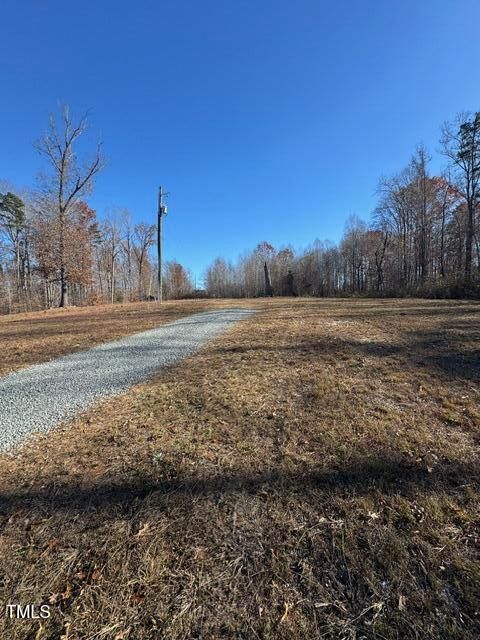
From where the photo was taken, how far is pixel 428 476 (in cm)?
219

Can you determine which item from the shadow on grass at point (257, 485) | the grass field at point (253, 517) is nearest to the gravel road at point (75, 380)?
the grass field at point (253, 517)

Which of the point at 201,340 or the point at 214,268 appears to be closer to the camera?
the point at 201,340

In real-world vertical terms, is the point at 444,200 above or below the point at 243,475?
above

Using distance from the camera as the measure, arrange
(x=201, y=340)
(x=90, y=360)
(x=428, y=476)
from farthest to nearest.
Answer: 1. (x=201, y=340)
2. (x=90, y=360)
3. (x=428, y=476)

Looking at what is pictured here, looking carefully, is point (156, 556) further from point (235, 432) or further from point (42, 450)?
point (42, 450)

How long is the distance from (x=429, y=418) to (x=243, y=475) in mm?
2127

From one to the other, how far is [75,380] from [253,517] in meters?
3.78

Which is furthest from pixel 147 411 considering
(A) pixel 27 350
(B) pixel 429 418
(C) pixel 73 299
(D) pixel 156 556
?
(C) pixel 73 299

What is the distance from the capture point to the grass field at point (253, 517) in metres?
1.30

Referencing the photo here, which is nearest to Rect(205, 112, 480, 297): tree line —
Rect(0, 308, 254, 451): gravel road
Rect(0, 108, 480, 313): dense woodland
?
Rect(0, 108, 480, 313): dense woodland

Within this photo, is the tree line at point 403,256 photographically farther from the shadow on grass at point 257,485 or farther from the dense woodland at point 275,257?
the shadow on grass at point 257,485

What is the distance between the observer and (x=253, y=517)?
6.07 feet

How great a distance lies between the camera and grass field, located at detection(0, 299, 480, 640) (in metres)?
1.30

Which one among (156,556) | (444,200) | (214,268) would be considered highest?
(444,200)
